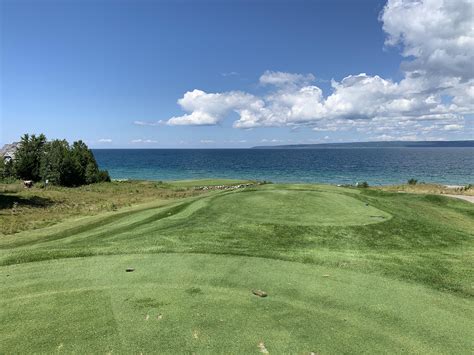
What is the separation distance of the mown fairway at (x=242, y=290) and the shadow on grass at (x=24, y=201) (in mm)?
14132

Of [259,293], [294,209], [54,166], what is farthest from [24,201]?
[259,293]

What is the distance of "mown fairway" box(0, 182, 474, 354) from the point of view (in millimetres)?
4906

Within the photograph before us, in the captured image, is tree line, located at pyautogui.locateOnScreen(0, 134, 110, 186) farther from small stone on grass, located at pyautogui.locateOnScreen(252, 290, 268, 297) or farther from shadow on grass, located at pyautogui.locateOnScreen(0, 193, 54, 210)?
small stone on grass, located at pyautogui.locateOnScreen(252, 290, 268, 297)

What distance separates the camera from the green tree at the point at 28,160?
156 feet

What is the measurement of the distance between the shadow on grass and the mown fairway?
46.4ft

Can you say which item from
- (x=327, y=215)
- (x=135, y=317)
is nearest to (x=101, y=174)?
(x=327, y=215)

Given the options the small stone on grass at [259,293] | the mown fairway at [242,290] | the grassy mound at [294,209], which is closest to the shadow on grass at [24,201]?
the mown fairway at [242,290]

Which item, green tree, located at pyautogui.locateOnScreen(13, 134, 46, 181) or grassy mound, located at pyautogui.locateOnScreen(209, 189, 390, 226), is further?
Result: green tree, located at pyautogui.locateOnScreen(13, 134, 46, 181)

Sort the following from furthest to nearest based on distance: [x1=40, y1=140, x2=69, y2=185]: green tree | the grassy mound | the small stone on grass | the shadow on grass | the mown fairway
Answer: [x1=40, y1=140, x2=69, y2=185]: green tree → the shadow on grass → the grassy mound → the small stone on grass → the mown fairway

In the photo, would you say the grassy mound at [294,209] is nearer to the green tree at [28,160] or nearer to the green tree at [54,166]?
the green tree at [54,166]

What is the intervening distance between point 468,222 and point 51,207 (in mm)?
27070

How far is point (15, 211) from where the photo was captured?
72.2 feet

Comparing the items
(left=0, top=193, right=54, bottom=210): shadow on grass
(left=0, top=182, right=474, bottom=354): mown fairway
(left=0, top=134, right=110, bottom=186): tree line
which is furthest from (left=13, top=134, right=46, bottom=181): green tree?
(left=0, top=182, right=474, bottom=354): mown fairway

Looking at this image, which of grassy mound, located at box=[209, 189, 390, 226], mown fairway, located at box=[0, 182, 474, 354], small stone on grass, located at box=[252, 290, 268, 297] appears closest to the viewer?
mown fairway, located at box=[0, 182, 474, 354]
